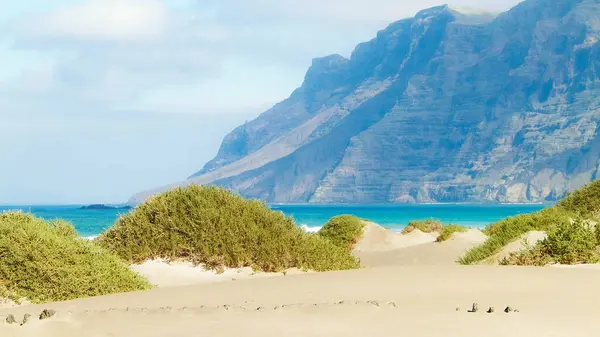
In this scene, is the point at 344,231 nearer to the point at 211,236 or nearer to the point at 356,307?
the point at 211,236

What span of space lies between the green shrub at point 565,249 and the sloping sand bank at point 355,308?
364 cm

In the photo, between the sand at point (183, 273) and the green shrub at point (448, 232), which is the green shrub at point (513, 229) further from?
the green shrub at point (448, 232)

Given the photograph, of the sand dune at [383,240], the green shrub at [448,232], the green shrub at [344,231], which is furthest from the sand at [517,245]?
the green shrub at [344,231]

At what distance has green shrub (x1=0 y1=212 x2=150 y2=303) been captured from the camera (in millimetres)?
14156


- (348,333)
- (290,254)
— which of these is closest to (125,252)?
(290,254)

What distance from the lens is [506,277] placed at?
12398mm

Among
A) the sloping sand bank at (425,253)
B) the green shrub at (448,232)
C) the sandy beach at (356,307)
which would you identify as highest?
the sandy beach at (356,307)

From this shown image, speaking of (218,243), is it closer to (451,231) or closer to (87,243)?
(87,243)

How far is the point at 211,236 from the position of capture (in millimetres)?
18469

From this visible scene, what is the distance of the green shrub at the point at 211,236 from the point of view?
1834 cm

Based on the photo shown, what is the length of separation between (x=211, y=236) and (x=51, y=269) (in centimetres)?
480

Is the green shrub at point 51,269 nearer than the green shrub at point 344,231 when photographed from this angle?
Yes

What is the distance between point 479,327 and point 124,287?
335 inches

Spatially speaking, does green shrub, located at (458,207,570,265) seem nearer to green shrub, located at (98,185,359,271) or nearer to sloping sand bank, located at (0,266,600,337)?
green shrub, located at (98,185,359,271)
